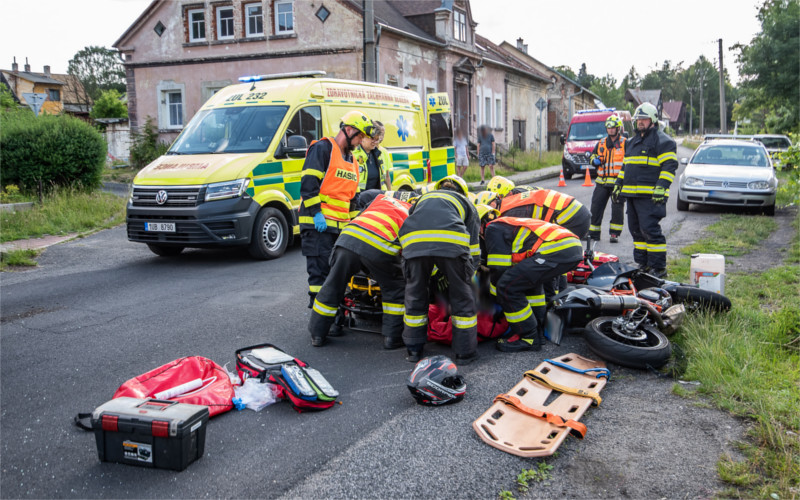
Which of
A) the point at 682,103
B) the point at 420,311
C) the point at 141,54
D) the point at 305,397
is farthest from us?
the point at 682,103

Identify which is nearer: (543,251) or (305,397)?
(305,397)

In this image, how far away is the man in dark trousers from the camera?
7.69 m

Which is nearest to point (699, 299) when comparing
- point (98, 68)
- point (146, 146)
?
point (146, 146)

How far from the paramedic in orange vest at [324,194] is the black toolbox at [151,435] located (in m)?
2.80

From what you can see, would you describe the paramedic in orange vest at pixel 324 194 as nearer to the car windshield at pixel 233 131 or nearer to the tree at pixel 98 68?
the car windshield at pixel 233 131

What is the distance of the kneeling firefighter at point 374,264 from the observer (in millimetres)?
5223

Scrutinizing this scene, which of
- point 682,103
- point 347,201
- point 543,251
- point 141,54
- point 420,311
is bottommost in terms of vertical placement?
point 420,311

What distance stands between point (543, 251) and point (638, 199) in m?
3.32

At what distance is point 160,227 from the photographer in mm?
8828

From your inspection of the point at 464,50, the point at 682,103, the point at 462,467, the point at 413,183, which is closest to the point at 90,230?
the point at 413,183

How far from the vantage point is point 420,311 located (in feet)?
16.7

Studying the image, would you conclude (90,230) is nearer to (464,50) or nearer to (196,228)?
(196,228)

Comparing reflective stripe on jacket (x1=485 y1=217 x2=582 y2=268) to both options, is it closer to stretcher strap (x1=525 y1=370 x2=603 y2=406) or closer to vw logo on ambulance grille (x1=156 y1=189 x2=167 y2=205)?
stretcher strap (x1=525 y1=370 x2=603 y2=406)

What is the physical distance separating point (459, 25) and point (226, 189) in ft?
77.6
